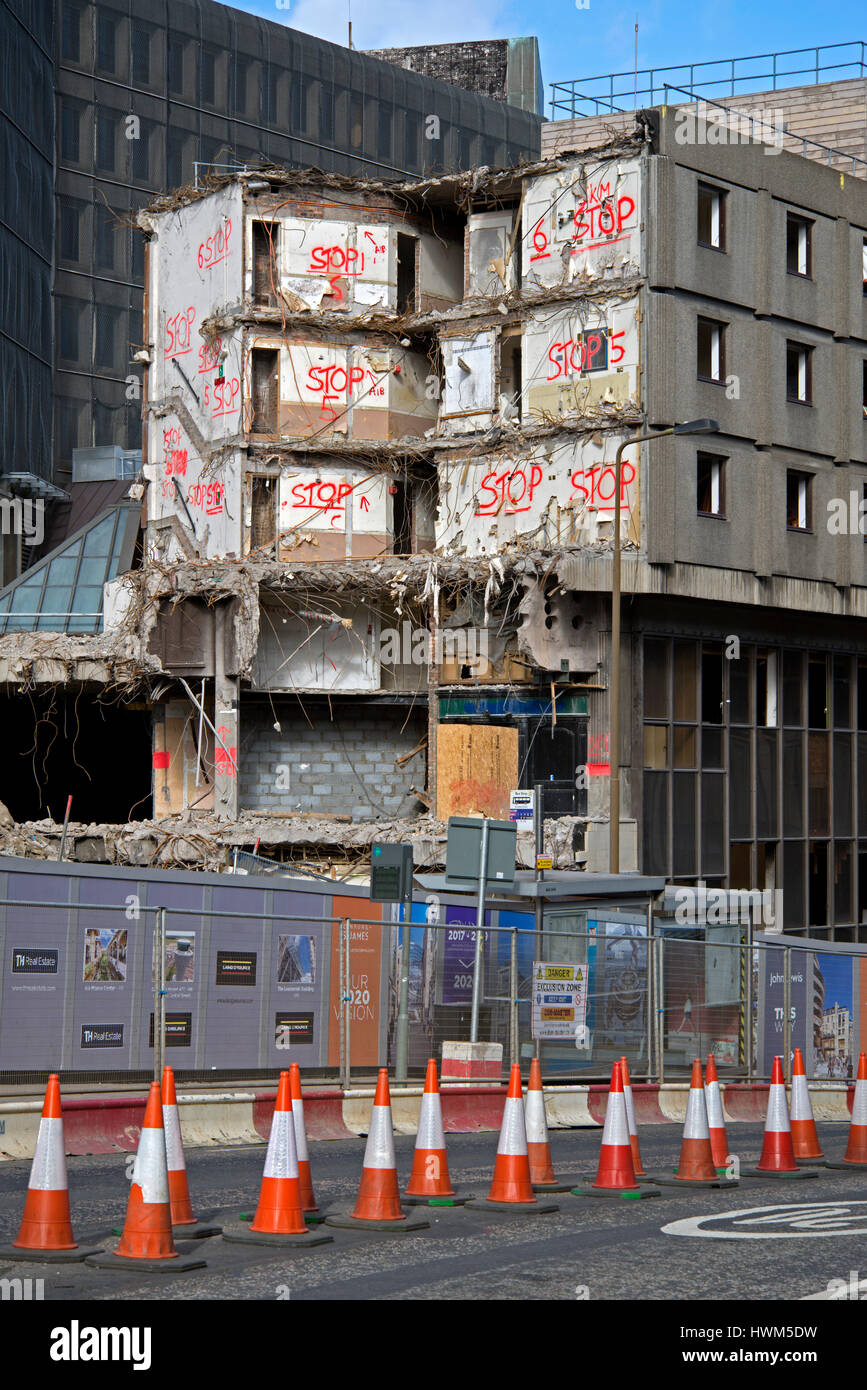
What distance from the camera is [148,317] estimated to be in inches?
1713

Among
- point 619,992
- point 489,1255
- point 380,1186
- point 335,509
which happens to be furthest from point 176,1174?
point 335,509

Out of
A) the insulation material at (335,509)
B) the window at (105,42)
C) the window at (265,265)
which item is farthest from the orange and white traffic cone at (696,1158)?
the window at (105,42)

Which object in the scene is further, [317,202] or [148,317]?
[148,317]

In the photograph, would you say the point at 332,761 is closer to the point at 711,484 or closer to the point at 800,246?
the point at 711,484

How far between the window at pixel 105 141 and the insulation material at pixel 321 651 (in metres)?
43.0

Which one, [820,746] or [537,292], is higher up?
[537,292]

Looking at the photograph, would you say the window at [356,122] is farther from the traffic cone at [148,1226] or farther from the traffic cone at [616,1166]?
the traffic cone at [148,1226]

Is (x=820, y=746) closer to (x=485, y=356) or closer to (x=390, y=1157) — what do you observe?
(x=485, y=356)

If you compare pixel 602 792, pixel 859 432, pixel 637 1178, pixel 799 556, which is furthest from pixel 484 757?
pixel 637 1178

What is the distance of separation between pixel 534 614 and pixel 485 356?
285 inches

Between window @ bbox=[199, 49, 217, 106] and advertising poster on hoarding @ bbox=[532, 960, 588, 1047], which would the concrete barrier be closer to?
advertising poster on hoarding @ bbox=[532, 960, 588, 1047]

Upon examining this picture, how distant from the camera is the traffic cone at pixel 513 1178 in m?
11.4

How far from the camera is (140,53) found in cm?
7700

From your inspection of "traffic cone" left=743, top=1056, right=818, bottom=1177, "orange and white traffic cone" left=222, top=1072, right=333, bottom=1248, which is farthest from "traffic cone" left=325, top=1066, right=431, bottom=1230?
"traffic cone" left=743, top=1056, right=818, bottom=1177
